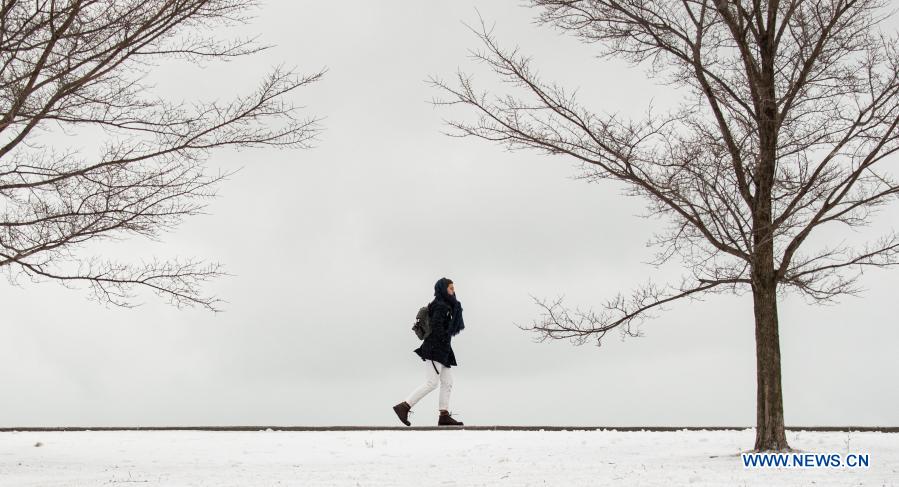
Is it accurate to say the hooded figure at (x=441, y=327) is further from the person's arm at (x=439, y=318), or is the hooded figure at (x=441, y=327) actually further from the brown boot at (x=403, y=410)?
the brown boot at (x=403, y=410)

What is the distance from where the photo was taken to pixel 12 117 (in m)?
11.1

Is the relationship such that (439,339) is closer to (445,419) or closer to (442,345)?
(442,345)

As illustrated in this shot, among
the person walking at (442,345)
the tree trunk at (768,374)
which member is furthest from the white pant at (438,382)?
the tree trunk at (768,374)

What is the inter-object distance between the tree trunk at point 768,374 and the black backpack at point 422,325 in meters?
4.83

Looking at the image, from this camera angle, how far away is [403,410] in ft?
47.1

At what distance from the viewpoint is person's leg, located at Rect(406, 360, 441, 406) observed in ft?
46.2

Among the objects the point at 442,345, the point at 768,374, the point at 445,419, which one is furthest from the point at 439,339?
the point at 768,374

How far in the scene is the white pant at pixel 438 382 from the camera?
46.1 feet
